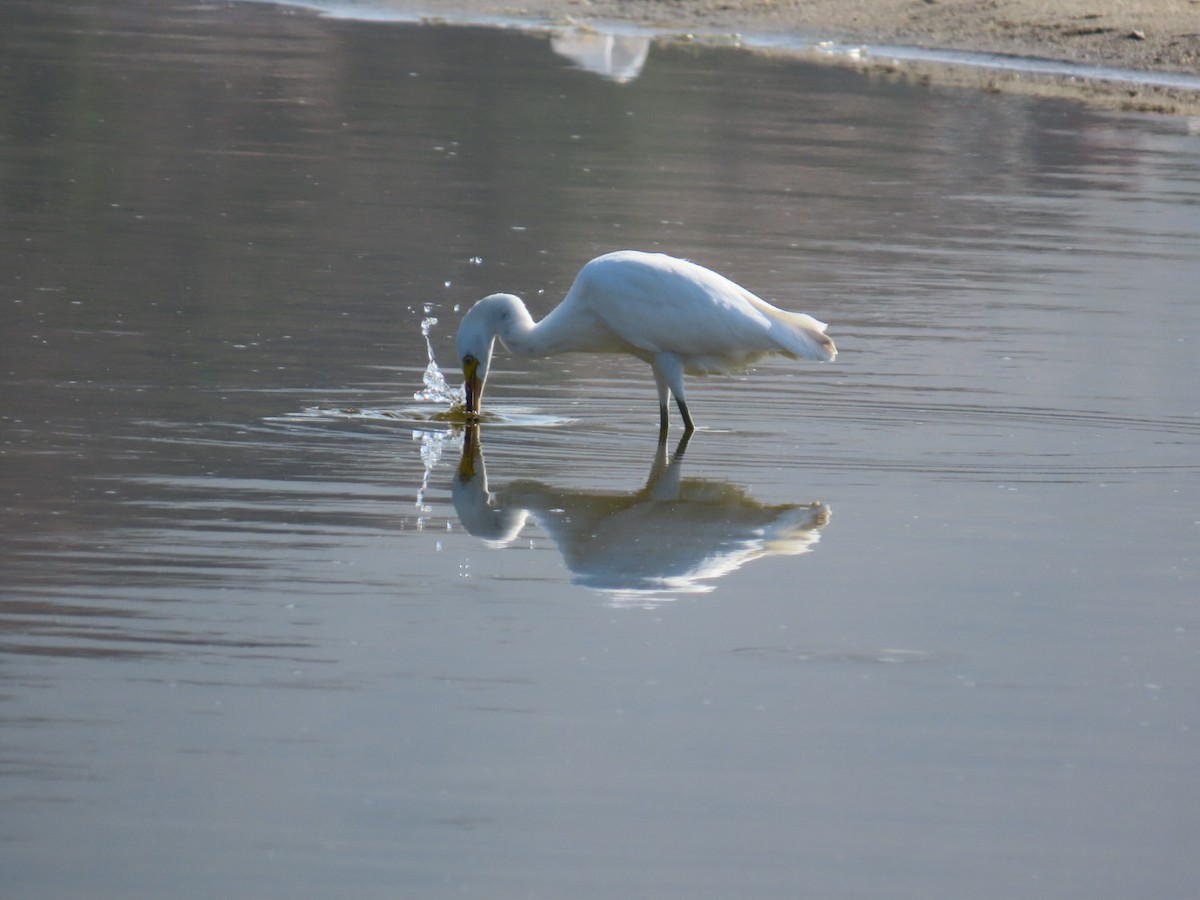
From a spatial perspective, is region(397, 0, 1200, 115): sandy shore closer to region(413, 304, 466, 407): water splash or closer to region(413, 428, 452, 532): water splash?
region(413, 304, 466, 407): water splash

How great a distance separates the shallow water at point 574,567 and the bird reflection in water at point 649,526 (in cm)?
3

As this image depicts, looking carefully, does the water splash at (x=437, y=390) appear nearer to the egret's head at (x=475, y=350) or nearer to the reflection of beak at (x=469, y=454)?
the egret's head at (x=475, y=350)

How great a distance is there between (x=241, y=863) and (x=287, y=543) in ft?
8.57

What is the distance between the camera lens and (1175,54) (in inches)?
1197

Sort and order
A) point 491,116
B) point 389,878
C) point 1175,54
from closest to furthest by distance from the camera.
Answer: point 389,878, point 491,116, point 1175,54

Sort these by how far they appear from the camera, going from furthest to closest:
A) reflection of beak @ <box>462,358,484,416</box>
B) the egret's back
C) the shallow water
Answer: reflection of beak @ <box>462,358,484,416</box>, the egret's back, the shallow water

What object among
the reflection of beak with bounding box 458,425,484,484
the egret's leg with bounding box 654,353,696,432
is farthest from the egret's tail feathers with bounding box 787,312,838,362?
the reflection of beak with bounding box 458,425,484,484

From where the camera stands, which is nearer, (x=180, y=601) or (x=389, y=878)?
(x=389, y=878)

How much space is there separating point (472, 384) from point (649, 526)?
2261 mm

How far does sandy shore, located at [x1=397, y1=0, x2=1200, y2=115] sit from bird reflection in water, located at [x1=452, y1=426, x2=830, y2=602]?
762 inches

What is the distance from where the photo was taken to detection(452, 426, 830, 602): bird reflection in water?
7.05m

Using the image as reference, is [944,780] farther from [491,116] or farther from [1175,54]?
[1175,54]

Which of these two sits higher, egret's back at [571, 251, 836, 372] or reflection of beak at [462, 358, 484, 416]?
egret's back at [571, 251, 836, 372]

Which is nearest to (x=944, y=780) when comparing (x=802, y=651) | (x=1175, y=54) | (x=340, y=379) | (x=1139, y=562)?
(x=802, y=651)
